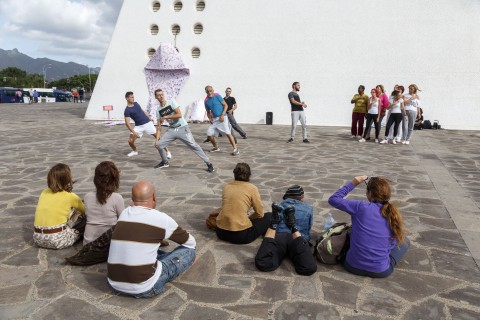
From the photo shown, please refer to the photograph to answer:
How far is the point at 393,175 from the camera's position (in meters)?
7.77

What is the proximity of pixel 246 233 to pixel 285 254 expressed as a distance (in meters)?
0.58

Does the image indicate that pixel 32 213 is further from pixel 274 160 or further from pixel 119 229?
pixel 274 160

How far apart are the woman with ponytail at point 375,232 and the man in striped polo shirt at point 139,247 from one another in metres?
1.69

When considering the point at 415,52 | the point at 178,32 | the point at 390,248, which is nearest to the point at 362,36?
the point at 415,52

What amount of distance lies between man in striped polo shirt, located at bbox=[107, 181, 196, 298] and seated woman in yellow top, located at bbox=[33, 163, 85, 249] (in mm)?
1167

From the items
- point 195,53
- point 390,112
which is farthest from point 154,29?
point 390,112

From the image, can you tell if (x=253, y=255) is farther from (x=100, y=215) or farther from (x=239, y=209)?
(x=100, y=215)

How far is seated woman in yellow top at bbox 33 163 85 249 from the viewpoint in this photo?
3.97 meters

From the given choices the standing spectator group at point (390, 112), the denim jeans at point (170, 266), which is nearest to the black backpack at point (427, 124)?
the standing spectator group at point (390, 112)

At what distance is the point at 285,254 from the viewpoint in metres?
3.87

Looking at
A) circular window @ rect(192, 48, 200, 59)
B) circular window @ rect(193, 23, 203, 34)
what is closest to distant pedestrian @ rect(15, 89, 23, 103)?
circular window @ rect(192, 48, 200, 59)

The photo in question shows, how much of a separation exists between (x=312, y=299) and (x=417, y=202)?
348 centimetres

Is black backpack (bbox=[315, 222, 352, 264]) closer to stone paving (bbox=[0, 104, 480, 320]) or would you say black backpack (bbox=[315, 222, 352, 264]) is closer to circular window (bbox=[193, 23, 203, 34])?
stone paving (bbox=[0, 104, 480, 320])

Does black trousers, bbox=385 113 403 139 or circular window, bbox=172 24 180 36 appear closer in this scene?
black trousers, bbox=385 113 403 139
